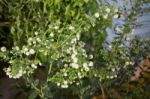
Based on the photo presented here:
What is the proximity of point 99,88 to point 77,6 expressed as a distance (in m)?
0.58

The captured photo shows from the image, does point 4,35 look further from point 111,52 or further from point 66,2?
point 111,52

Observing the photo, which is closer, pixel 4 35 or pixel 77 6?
pixel 77 6

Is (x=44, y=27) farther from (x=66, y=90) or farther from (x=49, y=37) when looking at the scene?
(x=66, y=90)

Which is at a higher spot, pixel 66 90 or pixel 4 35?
pixel 4 35

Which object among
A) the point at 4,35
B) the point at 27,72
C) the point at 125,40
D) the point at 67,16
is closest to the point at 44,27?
the point at 67,16

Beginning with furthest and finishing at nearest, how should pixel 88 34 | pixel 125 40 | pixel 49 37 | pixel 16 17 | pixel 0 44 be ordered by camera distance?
pixel 0 44 → pixel 125 40 → pixel 88 34 → pixel 16 17 → pixel 49 37

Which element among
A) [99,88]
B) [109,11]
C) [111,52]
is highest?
[109,11]

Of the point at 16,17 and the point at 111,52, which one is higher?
the point at 16,17

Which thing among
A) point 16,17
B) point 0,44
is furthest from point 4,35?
point 16,17

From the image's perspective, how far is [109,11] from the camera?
1.61 metres

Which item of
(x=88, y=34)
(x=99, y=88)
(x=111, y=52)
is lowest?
(x=99, y=88)

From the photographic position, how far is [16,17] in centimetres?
164

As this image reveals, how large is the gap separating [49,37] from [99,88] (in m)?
0.61

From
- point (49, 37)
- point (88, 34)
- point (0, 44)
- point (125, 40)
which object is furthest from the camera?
point (0, 44)
